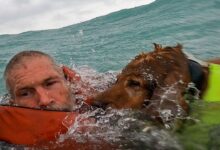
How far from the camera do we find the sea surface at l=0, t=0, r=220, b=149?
12.4m

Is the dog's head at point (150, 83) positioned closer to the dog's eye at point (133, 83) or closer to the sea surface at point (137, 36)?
the dog's eye at point (133, 83)

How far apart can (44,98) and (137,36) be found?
10.8m

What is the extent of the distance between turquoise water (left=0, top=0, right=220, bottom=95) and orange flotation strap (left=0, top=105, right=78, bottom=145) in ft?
18.5

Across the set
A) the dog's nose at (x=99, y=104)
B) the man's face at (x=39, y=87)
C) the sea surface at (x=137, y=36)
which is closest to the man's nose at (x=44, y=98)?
the man's face at (x=39, y=87)

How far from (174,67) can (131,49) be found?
30.4ft

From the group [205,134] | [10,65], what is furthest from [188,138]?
[10,65]

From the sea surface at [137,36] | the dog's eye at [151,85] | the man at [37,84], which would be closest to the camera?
the dog's eye at [151,85]

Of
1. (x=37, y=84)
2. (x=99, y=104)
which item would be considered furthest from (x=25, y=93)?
(x=99, y=104)

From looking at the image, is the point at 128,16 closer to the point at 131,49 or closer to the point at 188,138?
the point at 131,49

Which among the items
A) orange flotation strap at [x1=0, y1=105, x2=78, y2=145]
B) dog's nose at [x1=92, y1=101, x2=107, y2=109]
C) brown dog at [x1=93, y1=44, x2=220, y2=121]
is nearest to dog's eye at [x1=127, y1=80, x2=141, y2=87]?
brown dog at [x1=93, y1=44, x2=220, y2=121]

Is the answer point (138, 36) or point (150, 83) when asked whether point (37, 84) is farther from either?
point (138, 36)

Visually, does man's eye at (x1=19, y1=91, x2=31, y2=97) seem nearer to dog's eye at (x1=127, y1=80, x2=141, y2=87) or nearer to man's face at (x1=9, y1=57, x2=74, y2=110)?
man's face at (x1=9, y1=57, x2=74, y2=110)

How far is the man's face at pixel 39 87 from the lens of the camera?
4809mm

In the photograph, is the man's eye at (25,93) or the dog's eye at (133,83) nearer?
the dog's eye at (133,83)
